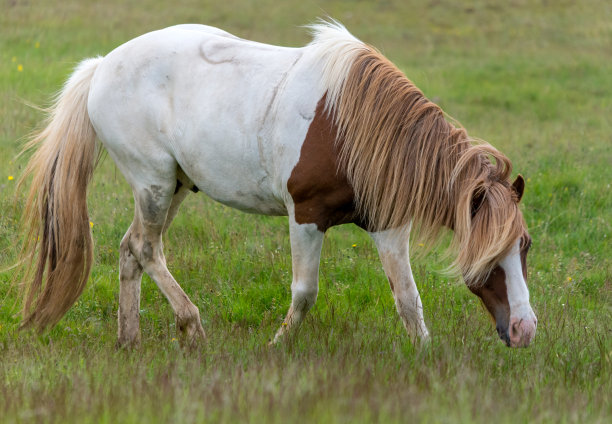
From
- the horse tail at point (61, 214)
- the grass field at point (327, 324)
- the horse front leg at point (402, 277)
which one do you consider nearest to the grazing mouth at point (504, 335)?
the grass field at point (327, 324)

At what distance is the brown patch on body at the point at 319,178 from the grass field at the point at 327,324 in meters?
0.73

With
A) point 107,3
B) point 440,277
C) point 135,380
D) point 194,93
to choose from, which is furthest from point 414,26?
point 135,380

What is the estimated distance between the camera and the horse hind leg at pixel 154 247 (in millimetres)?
4766

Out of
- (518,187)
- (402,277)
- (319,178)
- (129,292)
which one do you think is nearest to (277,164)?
(319,178)

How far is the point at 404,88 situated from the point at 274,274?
199 centimetres

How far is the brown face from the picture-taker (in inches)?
150

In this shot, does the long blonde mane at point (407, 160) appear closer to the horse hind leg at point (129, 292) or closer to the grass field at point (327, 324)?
Answer: the grass field at point (327, 324)

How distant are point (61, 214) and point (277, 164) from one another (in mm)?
1511

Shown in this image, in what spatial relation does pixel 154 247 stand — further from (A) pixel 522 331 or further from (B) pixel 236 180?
(A) pixel 522 331

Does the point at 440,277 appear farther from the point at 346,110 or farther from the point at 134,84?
the point at 134,84

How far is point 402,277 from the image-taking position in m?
4.42

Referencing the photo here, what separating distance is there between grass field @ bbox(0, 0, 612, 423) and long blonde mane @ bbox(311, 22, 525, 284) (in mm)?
680

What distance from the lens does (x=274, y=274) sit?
562 centimetres

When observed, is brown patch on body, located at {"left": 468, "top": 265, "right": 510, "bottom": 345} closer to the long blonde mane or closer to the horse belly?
the long blonde mane
